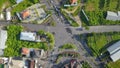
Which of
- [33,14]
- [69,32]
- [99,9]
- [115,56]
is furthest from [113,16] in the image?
[33,14]

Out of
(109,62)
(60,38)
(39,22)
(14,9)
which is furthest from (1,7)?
(109,62)

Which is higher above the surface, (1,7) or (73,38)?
(1,7)

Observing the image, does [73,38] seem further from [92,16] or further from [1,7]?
[1,7]

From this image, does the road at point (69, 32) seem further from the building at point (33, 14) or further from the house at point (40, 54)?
the house at point (40, 54)

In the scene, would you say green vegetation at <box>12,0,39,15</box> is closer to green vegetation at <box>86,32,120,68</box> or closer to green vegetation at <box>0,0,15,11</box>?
green vegetation at <box>0,0,15,11</box>

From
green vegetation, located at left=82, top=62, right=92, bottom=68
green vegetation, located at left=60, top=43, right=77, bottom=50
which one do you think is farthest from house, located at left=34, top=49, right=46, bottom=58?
green vegetation, located at left=82, top=62, right=92, bottom=68
